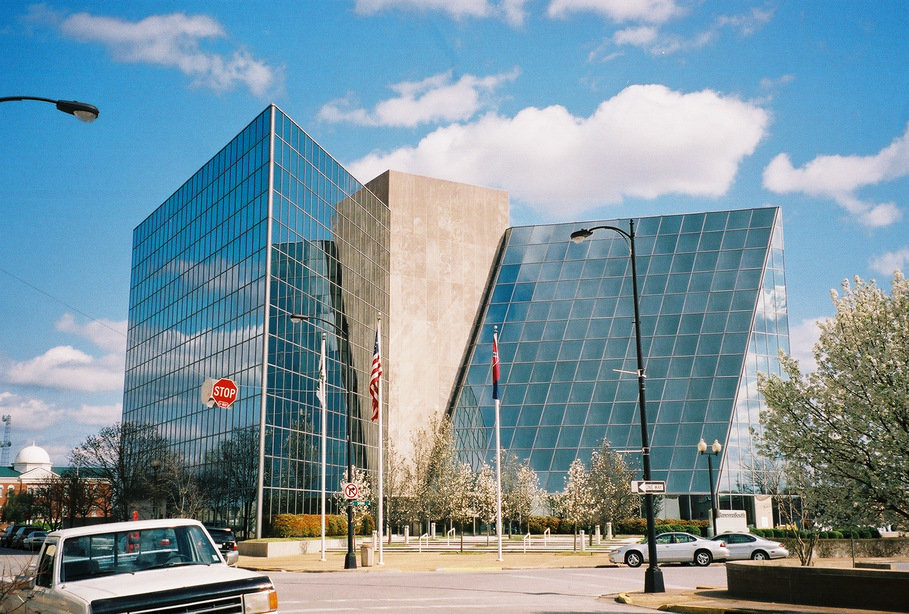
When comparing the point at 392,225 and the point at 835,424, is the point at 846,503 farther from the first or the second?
the point at 392,225

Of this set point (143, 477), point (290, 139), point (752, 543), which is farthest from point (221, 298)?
point (752, 543)

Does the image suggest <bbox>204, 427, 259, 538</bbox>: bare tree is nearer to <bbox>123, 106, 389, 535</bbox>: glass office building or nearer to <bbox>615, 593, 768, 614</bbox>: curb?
<bbox>123, 106, 389, 535</bbox>: glass office building

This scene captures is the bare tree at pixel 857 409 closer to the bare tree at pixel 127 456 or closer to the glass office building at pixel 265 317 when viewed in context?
the glass office building at pixel 265 317

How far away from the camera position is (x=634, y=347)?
5938cm

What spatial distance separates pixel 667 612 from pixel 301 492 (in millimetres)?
36114

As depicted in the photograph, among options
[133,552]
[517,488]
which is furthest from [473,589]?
[517,488]

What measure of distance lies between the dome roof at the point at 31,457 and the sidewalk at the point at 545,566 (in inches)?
5165

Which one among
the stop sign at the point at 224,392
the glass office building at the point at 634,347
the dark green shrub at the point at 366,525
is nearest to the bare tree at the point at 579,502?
the glass office building at the point at 634,347

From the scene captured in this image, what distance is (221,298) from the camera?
56.3 metres

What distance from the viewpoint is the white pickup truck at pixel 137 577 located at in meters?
8.15

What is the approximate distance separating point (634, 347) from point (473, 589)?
1539 inches

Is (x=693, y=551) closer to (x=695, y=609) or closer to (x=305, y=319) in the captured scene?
(x=695, y=609)

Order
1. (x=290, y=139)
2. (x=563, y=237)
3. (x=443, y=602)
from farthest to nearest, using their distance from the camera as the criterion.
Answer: (x=563, y=237), (x=290, y=139), (x=443, y=602)

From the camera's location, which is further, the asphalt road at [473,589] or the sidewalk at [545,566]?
the asphalt road at [473,589]
